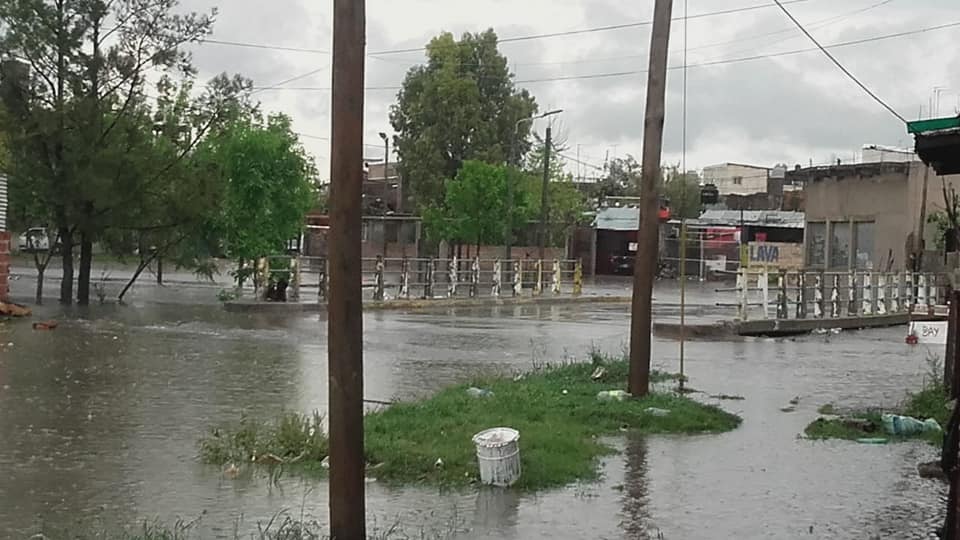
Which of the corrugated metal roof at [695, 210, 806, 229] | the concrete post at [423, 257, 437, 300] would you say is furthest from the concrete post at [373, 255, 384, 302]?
the corrugated metal roof at [695, 210, 806, 229]

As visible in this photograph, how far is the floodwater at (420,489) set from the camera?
8273mm

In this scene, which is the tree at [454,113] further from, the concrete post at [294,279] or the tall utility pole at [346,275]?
the tall utility pole at [346,275]

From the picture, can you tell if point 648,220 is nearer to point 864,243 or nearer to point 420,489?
point 420,489

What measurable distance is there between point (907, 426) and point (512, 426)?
4161 millimetres

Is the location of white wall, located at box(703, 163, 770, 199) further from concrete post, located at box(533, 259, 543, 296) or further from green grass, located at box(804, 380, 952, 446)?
green grass, located at box(804, 380, 952, 446)

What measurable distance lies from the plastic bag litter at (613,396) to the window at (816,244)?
29.9 meters

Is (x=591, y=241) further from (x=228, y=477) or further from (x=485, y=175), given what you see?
(x=228, y=477)

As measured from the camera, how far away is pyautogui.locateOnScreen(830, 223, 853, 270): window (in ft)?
135

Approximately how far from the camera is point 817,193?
4191 centimetres

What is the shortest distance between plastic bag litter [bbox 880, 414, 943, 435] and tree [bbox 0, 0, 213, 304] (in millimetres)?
21236

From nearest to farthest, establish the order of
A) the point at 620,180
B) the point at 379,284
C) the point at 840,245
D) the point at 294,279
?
the point at 294,279, the point at 379,284, the point at 840,245, the point at 620,180

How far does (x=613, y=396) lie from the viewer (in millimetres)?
13711

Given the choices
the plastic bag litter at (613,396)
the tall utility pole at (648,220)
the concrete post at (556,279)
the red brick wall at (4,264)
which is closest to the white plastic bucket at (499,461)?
the plastic bag litter at (613,396)

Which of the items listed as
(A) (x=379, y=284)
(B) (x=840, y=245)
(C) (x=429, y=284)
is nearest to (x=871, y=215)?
(B) (x=840, y=245)
